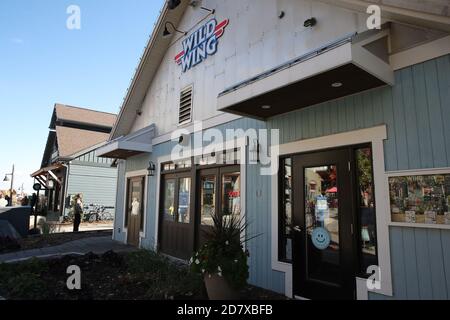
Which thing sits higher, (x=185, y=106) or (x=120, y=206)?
(x=185, y=106)

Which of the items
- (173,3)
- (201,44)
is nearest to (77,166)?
(173,3)

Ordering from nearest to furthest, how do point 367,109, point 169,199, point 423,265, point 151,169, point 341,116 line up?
point 423,265 → point 367,109 → point 341,116 → point 169,199 → point 151,169

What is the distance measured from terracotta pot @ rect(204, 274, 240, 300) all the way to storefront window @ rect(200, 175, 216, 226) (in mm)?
2529

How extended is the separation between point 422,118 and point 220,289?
3301 mm

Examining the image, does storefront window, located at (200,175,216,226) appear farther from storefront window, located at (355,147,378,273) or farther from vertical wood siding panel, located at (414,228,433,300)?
vertical wood siding panel, located at (414,228,433,300)

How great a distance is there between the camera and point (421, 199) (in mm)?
3623

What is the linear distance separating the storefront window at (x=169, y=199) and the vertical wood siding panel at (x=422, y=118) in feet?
19.4

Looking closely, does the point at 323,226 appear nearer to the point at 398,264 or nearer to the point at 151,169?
the point at 398,264

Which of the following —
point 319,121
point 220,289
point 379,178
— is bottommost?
point 220,289

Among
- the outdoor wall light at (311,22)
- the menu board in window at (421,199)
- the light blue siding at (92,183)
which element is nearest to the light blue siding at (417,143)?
the menu board in window at (421,199)

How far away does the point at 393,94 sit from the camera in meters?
4.02

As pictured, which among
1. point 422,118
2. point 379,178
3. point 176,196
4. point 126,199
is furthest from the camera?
point 126,199

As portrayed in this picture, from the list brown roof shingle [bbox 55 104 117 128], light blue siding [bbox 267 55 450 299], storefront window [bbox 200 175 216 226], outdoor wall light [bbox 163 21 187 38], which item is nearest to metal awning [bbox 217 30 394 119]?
light blue siding [bbox 267 55 450 299]
